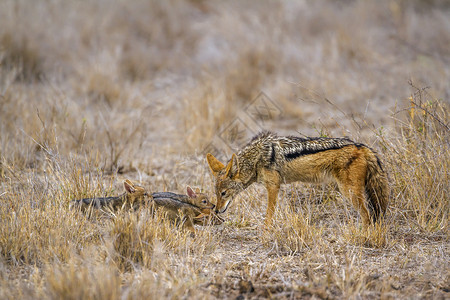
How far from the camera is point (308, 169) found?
506 centimetres

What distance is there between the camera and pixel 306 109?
10461 mm

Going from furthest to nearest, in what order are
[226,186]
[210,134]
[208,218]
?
[210,134] → [226,186] → [208,218]

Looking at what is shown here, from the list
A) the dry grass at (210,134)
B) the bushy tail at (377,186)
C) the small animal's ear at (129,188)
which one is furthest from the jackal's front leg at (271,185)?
the small animal's ear at (129,188)

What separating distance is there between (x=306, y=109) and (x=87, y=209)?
650 centimetres

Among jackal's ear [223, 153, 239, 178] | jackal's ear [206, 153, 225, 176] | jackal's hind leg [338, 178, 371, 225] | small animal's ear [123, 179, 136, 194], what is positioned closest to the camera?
jackal's hind leg [338, 178, 371, 225]

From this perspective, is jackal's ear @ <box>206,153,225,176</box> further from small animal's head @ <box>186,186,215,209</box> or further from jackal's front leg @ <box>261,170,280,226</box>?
jackal's front leg @ <box>261,170,280,226</box>

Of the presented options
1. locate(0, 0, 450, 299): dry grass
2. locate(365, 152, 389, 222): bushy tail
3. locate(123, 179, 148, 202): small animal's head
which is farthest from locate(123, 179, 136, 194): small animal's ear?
locate(365, 152, 389, 222): bushy tail

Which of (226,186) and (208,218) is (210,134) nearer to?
(226,186)

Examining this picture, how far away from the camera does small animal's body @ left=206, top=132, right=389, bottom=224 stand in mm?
4844

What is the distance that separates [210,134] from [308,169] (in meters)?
3.43

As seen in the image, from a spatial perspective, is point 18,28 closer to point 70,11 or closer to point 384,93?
point 70,11

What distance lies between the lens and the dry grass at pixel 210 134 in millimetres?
4043

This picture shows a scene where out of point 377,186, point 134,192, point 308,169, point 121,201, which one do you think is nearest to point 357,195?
point 377,186

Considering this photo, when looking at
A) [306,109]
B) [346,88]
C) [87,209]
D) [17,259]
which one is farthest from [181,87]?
[17,259]
